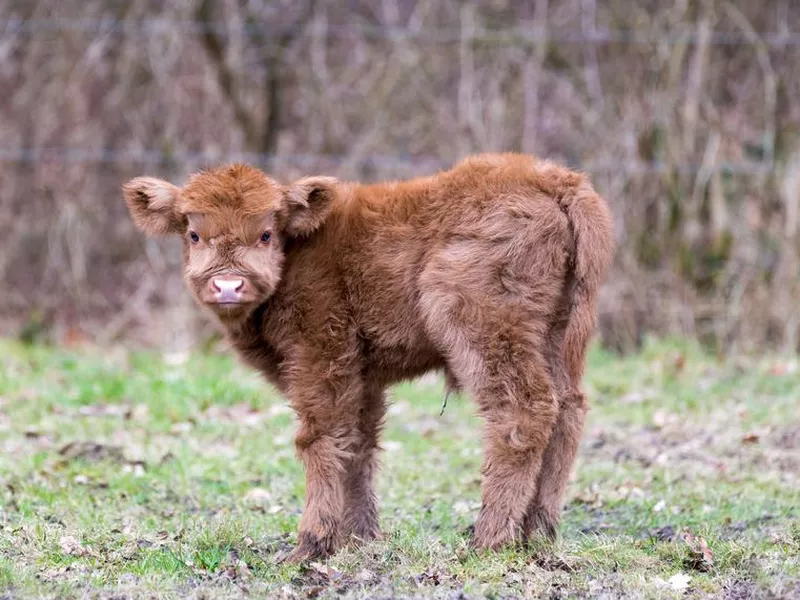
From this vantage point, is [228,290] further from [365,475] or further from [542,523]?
[542,523]

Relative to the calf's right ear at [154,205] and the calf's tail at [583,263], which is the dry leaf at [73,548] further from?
the calf's tail at [583,263]

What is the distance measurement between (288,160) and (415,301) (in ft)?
26.6

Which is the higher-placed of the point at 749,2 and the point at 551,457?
the point at 749,2

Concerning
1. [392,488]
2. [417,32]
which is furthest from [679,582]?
[417,32]

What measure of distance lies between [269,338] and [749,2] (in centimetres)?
904

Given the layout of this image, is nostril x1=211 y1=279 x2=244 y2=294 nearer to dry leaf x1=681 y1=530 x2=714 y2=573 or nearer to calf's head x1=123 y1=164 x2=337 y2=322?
calf's head x1=123 y1=164 x2=337 y2=322

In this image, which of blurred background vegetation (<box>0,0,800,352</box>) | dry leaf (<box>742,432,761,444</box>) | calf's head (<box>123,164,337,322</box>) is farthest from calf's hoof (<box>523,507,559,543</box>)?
blurred background vegetation (<box>0,0,800,352</box>)

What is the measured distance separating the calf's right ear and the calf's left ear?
2.05 feet

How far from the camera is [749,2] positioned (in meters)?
13.4

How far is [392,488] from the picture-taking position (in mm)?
8203

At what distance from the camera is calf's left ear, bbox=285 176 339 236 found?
21.3 ft

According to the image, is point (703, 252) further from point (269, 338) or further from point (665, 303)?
point (269, 338)

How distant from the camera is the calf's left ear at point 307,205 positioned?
650 cm

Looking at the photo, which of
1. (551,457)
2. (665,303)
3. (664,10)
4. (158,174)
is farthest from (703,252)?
(551,457)
